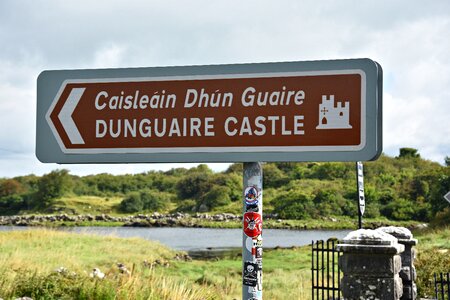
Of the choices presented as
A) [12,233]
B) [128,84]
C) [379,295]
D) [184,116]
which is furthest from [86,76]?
[12,233]

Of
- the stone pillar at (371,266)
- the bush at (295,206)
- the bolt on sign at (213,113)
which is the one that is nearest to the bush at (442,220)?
the stone pillar at (371,266)

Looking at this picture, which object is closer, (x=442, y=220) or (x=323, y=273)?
(x=323, y=273)

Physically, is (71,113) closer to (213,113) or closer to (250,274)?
(213,113)

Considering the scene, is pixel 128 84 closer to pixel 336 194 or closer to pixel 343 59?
pixel 343 59

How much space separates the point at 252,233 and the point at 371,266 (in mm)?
2196

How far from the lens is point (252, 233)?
384 centimetres

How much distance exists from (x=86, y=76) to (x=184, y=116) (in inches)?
30.1

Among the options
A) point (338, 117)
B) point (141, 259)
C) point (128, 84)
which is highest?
point (128, 84)

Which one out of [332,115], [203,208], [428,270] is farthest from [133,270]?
[203,208]

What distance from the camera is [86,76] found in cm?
406

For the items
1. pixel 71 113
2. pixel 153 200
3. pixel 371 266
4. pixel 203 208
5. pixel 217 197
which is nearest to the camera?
pixel 71 113

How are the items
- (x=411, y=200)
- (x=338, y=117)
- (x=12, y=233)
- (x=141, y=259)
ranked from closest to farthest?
1. (x=338, y=117)
2. (x=141, y=259)
3. (x=12, y=233)
4. (x=411, y=200)

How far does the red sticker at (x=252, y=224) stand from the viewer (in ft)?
12.6

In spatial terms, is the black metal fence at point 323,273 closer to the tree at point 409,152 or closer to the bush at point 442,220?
the bush at point 442,220
